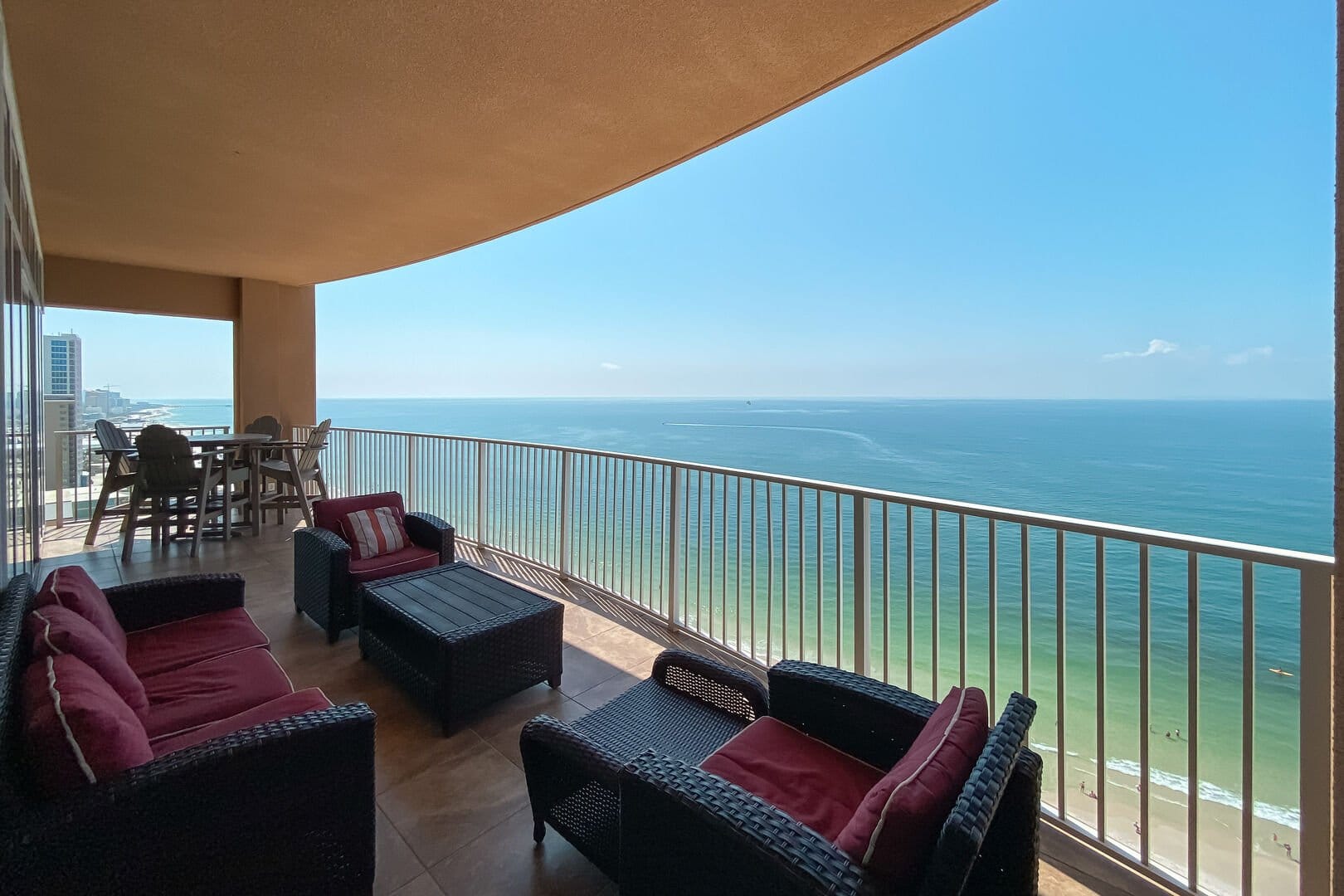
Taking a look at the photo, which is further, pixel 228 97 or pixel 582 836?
pixel 228 97

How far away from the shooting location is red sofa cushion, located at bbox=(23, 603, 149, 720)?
1.43 m

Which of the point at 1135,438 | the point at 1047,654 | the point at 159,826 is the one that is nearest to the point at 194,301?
the point at 159,826

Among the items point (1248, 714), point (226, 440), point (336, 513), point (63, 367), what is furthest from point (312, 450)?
point (1248, 714)

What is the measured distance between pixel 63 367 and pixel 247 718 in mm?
5886

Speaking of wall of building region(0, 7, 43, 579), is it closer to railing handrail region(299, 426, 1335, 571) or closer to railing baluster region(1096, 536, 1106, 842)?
railing handrail region(299, 426, 1335, 571)

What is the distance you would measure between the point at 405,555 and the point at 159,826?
2.48 metres

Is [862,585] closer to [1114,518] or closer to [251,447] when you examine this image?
[251,447]

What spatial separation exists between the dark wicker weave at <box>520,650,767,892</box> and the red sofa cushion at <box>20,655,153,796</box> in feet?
2.97

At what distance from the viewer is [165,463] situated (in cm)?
489

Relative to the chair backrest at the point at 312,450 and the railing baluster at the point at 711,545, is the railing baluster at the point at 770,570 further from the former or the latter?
the chair backrest at the point at 312,450

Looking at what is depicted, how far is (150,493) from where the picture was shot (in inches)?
193

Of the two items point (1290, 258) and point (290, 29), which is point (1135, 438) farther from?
point (290, 29)

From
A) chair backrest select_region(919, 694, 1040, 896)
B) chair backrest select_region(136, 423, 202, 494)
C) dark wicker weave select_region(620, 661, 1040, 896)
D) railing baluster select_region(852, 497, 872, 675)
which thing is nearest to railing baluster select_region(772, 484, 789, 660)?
railing baluster select_region(852, 497, 872, 675)

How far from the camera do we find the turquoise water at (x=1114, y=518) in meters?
1.96
